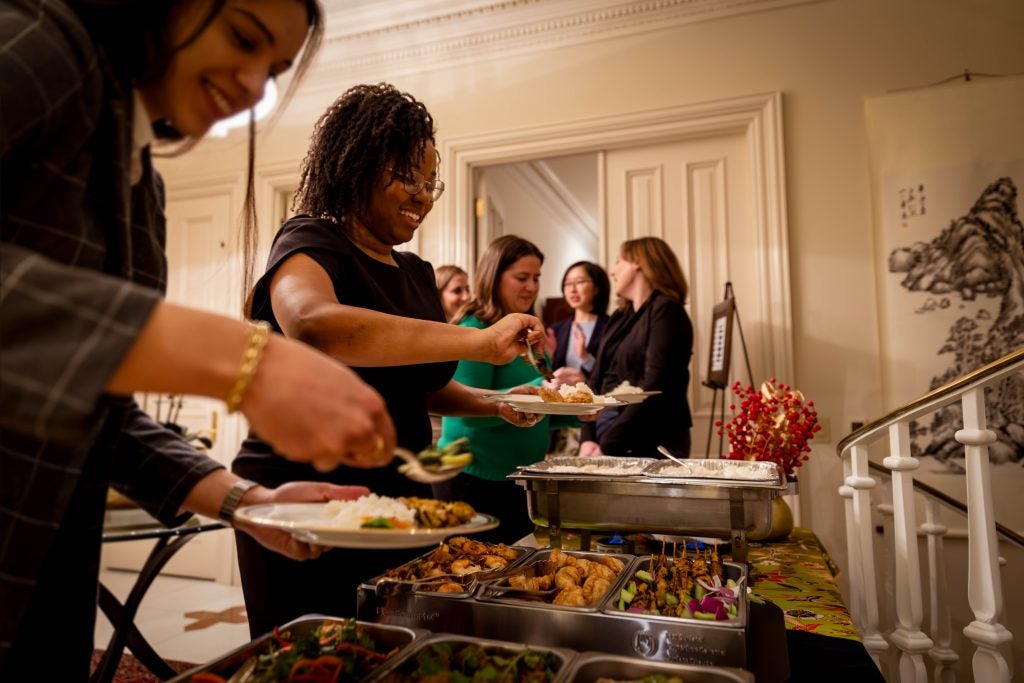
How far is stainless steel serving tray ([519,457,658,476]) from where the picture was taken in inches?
65.1

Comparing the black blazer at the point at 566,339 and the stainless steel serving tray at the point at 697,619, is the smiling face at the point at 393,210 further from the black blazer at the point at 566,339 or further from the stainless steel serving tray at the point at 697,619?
the black blazer at the point at 566,339

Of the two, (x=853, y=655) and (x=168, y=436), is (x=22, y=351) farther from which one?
(x=853, y=655)

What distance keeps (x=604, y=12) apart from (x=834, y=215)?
5.67ft

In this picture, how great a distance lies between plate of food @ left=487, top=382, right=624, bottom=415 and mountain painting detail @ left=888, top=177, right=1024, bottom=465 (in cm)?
212

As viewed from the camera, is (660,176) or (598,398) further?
(660,176)

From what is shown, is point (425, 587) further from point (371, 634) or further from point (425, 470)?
point (425, 470)

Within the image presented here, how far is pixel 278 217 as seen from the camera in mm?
4609

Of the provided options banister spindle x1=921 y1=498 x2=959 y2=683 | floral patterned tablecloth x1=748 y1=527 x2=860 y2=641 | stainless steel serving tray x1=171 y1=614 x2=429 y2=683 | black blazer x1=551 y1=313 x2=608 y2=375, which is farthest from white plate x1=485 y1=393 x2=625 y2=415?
black blazer x1=551 y1=313 x2=608 y2=375

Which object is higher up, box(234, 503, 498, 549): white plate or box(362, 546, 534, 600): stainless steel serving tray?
box(234, 503, 498, 549): white plate

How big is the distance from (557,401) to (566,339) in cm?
220

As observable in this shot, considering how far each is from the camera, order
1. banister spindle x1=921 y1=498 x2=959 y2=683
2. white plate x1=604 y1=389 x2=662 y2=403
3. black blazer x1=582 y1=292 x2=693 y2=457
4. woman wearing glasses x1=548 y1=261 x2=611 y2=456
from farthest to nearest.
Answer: woman wearing glasses x1=548 y1=261 x2=611 y2=456
black blazer x1=582 y1=292 x2=693 y2=457
white plate x1=604 y1=389 x2=662 y2=403
banister spindle x1=921 y1=498 x2=959 y2=683

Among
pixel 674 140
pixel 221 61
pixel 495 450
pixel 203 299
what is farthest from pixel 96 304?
pixel 203 299

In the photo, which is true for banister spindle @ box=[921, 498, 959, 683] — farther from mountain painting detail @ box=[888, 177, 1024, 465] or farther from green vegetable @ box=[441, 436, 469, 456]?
green vegetable @ box=[441, 436, 469, 456]

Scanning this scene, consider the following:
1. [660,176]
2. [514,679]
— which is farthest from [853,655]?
[660,176]
